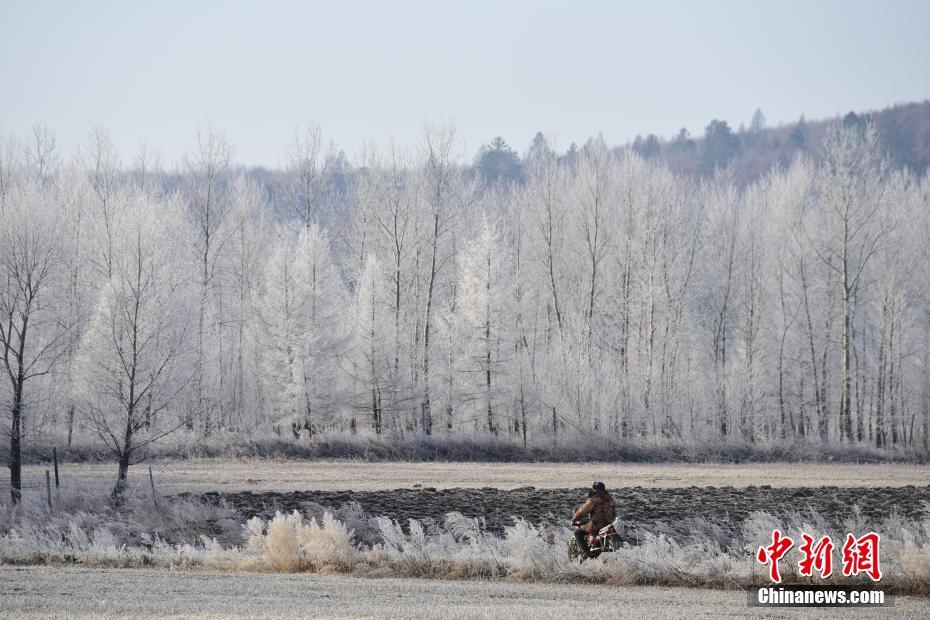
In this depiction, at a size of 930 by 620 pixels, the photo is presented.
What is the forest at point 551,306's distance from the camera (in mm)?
42750

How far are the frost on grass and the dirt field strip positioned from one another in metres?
6.70

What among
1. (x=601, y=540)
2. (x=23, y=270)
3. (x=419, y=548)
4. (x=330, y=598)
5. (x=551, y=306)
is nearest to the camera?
(x=330, y=598)

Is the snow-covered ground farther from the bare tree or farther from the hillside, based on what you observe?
the hillside

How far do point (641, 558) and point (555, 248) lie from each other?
38148mm

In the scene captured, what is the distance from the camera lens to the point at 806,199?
49.3m

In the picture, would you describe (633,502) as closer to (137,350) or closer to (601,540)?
(601,540)

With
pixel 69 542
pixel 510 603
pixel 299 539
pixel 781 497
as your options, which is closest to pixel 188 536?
pixel 69 542

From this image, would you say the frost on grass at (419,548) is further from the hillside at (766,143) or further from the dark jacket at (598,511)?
the hillside at (766,143)

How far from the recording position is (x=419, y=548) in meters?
15.6

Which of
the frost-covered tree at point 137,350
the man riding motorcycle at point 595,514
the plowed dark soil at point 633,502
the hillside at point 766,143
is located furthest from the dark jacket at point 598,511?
the hillside at point 766,143

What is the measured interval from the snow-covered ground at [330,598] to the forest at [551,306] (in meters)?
22.0

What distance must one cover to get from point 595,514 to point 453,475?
16496 mm

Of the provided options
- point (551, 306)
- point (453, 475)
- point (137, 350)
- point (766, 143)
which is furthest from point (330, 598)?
point (766, 143)

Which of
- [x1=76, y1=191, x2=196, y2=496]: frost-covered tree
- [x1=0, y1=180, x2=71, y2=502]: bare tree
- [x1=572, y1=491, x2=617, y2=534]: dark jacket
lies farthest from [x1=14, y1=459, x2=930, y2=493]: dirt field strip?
[x1=572, y1=491, x2=617, y2=534]: dark jacket
